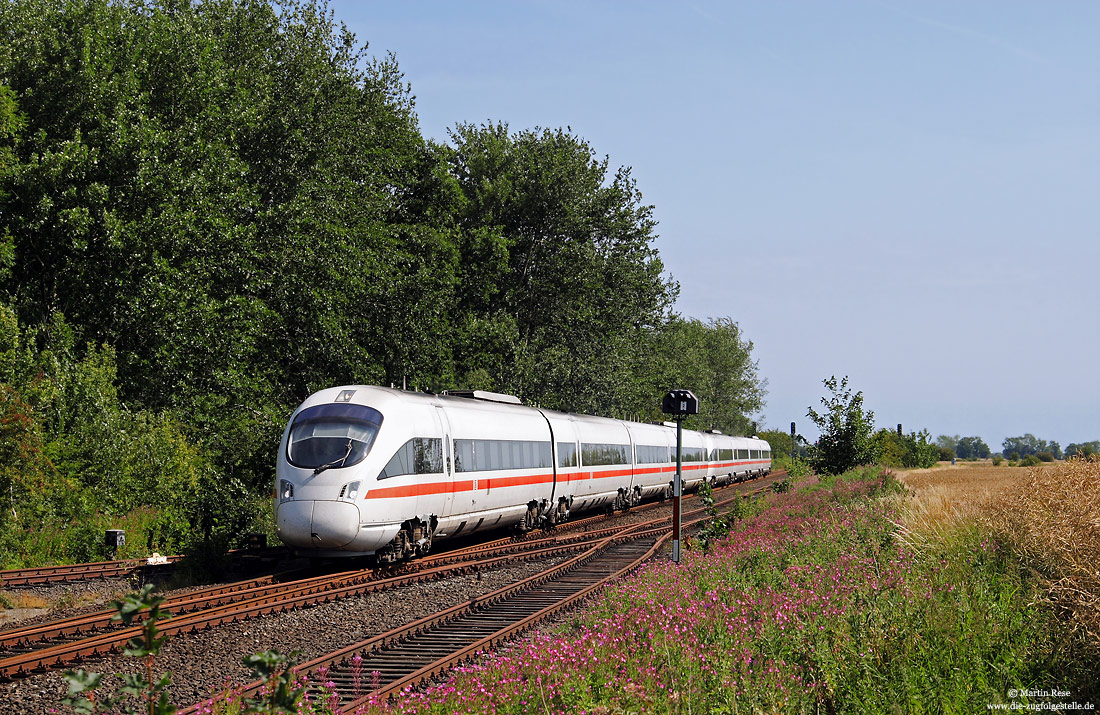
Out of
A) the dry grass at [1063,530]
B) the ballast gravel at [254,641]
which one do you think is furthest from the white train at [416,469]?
the dry grass at [1063,530]

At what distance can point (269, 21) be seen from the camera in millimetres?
35625

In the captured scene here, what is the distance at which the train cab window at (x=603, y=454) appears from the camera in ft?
94.6

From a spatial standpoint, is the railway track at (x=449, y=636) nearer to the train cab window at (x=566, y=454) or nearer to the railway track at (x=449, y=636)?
the railway track at (x=449, y=636)

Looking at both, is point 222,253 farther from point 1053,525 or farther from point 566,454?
point 1053,525

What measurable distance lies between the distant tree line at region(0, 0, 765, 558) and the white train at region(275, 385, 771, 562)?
8.73 feet

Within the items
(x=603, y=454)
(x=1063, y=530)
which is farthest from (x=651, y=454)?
(x=1063, y=530)

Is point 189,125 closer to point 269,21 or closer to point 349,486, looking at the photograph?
point 269,21

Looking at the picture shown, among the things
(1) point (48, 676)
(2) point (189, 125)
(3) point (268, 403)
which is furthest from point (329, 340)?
(1) point (48, 676)

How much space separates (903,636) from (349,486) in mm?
9648

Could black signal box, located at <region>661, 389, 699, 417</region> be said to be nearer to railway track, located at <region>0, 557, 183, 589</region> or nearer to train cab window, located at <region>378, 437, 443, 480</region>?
train cab window, located at <region>378, 437, 443, 480</region>

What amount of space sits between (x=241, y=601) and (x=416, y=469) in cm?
491

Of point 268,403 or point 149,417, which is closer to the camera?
point 149,417

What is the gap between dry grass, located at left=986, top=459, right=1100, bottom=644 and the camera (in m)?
7.45

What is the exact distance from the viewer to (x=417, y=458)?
17484mm
